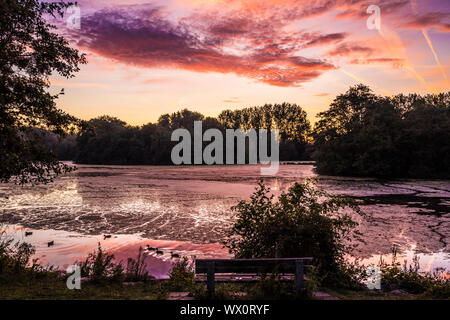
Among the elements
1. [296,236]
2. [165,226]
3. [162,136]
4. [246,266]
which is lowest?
[165,226]

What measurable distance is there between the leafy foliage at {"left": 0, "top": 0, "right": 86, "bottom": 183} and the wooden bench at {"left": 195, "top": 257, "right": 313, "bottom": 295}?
445 cm

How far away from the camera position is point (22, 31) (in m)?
8.16

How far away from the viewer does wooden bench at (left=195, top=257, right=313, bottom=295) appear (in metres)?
5.82

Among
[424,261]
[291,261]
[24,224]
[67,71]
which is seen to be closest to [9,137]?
[67,71]

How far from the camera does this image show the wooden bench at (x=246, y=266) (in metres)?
5.82

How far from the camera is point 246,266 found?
232 inches

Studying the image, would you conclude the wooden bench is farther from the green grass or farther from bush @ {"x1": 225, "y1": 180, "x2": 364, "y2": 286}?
bush @ {"x1": 225, "y1": 180, "x2": 364, "y2": 286}

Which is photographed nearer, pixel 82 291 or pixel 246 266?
pixel 246 266

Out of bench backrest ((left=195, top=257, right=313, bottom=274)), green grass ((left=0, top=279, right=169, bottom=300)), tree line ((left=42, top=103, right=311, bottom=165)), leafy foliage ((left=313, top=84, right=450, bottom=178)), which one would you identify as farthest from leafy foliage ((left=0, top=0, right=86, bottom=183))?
tree line ((left=42, top=103, right=311, bottom=165))

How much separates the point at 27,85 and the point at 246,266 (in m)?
7.21

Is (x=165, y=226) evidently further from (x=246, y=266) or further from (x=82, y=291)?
(x=246, y=266)

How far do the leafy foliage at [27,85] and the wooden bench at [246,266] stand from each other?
445 cm

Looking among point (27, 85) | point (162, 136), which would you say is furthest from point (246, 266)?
point (162, 136)
